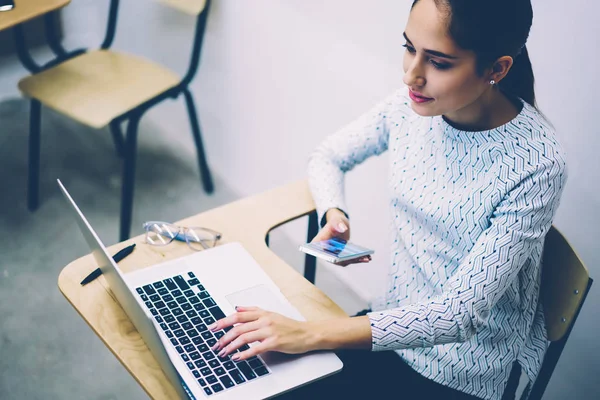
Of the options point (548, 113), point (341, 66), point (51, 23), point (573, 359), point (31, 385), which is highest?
point (548, 113)

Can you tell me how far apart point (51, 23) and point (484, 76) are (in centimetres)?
200

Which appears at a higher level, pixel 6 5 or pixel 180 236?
pixel 6 5

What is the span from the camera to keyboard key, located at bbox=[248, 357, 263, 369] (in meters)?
1.06

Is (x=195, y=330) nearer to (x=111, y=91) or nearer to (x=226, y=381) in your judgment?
(x=226, y=381)

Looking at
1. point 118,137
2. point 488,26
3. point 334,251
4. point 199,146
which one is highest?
point 488,26

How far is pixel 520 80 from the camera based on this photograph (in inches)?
47.0

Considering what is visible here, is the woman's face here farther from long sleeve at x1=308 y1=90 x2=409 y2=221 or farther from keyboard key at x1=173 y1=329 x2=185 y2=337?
keyboard key at x1=173 y1=329 x2=185 y2=337

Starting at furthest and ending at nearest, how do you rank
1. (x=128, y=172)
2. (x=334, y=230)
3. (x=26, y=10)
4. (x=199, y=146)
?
1. (x=199, y=146)
2. (x=128, y=172)
3. (x=26, y=10)
4. (x=334, y=230)

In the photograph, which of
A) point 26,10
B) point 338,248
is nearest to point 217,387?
point 338,248

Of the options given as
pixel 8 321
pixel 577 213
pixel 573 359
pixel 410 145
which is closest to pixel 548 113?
pixel 577 213

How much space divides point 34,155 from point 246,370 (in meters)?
1.79

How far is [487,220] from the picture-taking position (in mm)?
1172

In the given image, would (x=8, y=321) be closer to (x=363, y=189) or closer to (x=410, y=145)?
(x=363, y=189)

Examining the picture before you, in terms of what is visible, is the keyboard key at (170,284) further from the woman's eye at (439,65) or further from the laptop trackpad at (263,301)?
the woman's eye at (439,65)
